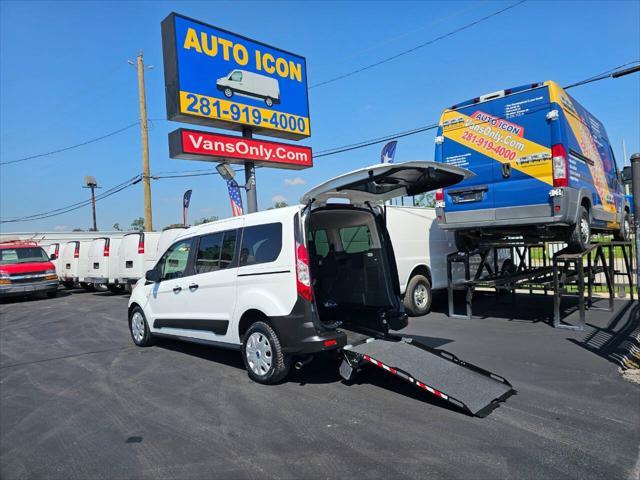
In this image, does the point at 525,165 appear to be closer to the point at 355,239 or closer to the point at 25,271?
the point at 355,239

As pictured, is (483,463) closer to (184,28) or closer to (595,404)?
(595,404)

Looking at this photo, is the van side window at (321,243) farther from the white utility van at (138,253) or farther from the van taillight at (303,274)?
the white utility van at (138,253)

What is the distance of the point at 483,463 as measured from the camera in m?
3.44

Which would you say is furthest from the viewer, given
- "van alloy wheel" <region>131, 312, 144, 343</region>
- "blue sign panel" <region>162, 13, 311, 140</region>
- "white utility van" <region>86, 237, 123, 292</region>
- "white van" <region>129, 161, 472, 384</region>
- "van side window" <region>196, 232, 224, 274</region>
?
"white utility van" <region>86, 237, 123, 292</region>

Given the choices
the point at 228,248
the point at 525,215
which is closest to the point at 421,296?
the point at 525,215

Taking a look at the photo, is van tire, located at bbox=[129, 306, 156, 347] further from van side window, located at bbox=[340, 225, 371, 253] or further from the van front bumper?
the van front bumper

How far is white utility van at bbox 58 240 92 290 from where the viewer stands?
63.1ft

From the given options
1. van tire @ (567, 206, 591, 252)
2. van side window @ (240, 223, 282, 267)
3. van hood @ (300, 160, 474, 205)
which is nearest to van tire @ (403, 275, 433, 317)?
van tire @ (567, 206, 591, 252)

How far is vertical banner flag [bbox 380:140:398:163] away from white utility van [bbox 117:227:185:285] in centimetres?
755

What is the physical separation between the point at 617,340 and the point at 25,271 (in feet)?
60.8

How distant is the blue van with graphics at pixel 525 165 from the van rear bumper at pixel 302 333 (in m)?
4.11

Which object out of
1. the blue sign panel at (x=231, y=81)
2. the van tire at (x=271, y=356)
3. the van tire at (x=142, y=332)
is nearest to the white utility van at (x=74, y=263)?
the blue sign panel at (x=231, y=81)

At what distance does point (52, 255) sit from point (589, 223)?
862 inches

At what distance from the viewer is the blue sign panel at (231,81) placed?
11523 millimetres
